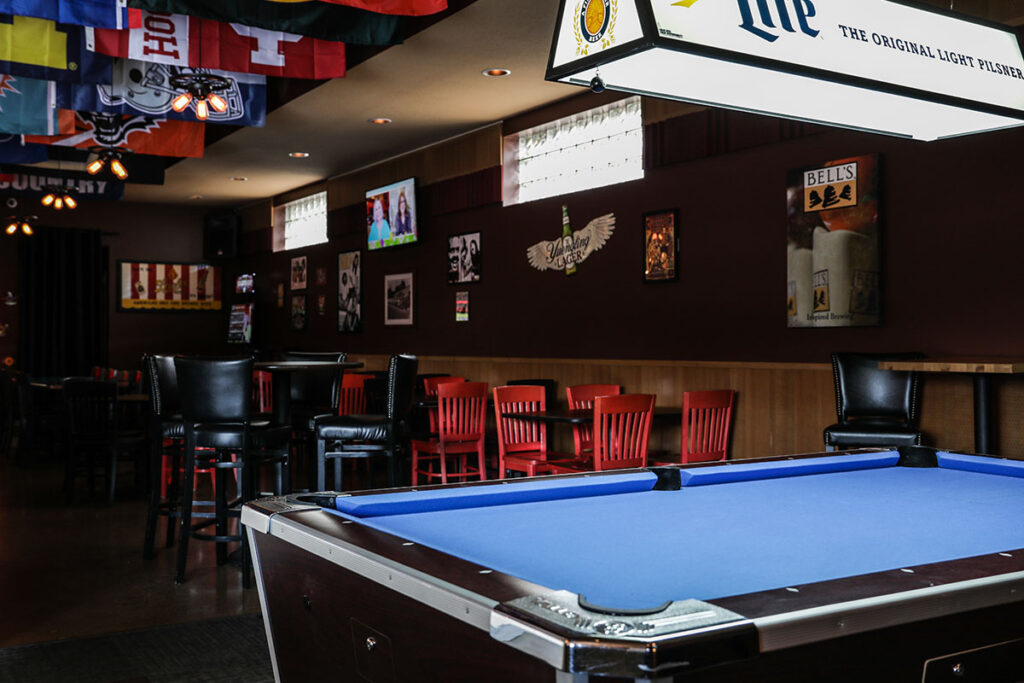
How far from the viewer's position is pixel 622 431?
4.79 meters

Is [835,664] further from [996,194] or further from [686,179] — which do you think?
[686,179]

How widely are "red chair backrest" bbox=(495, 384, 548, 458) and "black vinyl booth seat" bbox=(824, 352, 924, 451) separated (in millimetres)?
1751

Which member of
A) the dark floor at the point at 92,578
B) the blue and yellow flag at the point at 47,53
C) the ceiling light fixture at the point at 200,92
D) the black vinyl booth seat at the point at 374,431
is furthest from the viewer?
the ceiling light fixture at the point at 200,92

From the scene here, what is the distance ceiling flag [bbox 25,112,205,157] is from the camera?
7469 millimetres

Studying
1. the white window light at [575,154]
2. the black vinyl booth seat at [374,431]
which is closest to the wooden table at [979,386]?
the black vinyl booth seat at [374,431]

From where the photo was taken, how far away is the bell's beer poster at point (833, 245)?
5098mm

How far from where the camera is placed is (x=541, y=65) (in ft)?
20.7

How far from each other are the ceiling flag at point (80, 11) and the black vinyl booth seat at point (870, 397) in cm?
433

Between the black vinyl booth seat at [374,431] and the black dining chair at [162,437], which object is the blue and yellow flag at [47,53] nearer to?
the black dining chair at [162,437]

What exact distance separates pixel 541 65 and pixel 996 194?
315 centimetres

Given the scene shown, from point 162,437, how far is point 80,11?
2.41m

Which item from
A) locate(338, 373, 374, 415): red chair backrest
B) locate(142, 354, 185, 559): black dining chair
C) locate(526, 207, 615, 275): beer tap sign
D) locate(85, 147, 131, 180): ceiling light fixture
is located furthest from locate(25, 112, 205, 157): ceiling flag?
locate(526, 207, 615, 275): beer tap sign

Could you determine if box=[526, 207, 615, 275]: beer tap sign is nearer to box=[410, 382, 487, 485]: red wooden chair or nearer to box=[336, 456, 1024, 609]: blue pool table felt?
box=[410, 382, 487, 485]: red wooden chair

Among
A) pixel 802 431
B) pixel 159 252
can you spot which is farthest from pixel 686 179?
pixel 159 252
